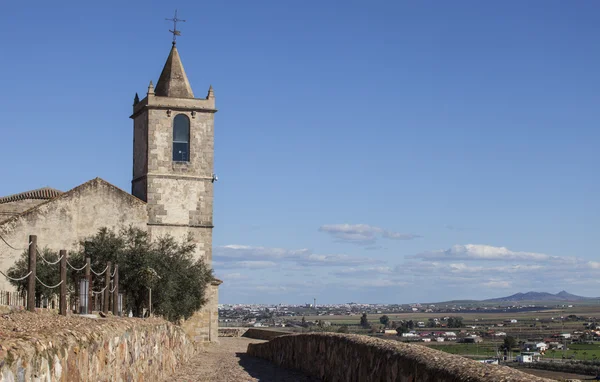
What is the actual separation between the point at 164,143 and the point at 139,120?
2.76 metres

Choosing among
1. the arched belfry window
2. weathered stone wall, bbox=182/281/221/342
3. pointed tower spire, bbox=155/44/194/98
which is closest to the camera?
weathered stone wall, bbox=182/281/221/342

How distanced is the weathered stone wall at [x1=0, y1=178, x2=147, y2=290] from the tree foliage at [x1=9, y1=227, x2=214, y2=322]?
1.46 m

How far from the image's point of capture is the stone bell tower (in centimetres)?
4638

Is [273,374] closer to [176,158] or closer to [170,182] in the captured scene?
[170,182]

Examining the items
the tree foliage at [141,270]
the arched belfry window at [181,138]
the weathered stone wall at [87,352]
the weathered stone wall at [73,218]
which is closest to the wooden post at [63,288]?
the weathered stone wall at [87,352]

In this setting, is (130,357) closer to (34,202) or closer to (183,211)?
(183,211)

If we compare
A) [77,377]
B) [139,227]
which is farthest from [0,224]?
[77,377]

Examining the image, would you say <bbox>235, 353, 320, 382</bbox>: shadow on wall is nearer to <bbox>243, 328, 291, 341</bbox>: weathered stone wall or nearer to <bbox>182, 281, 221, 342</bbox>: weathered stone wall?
<bbox>182, 281, 221, 342</bbox>: weathered stone wall

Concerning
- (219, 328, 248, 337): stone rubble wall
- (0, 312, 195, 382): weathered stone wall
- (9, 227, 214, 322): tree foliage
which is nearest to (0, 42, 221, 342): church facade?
(9, 227, 214, 322): tree foliage

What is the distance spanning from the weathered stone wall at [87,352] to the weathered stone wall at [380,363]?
371cm

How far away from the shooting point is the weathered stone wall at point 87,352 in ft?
30.7

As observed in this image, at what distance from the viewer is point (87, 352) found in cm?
1240

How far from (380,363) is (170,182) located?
112ft

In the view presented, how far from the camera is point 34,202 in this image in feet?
158
